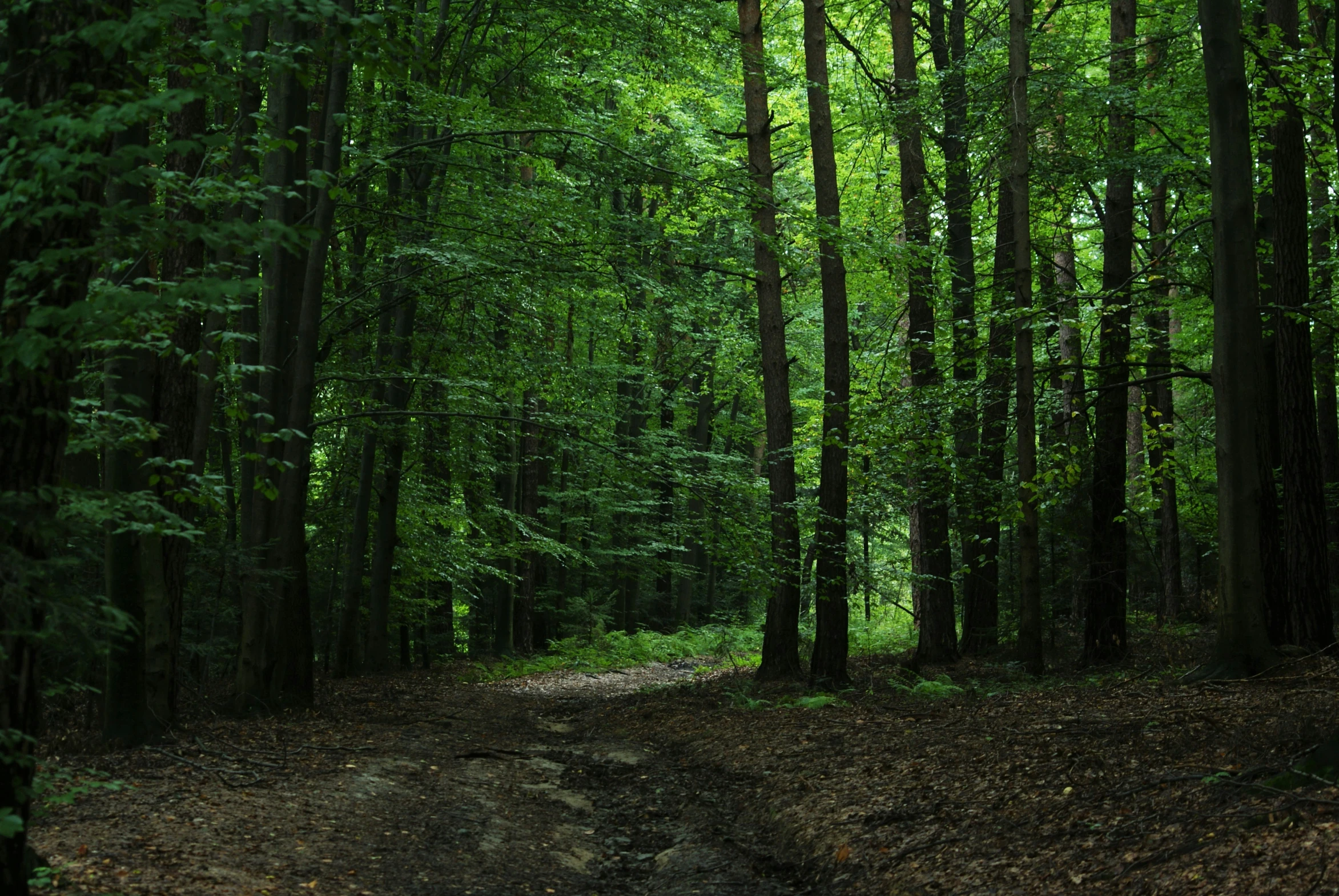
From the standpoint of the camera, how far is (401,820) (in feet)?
23.0

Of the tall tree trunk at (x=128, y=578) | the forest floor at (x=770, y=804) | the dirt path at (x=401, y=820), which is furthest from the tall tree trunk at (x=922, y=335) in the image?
the tall tree trunk at (x=128, y=578)

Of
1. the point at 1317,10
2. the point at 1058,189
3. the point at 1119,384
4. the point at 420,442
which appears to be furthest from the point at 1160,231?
the point at 420,442

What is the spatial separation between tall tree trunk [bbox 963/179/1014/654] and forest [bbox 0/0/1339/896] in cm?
15

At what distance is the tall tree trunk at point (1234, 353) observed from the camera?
7574mm

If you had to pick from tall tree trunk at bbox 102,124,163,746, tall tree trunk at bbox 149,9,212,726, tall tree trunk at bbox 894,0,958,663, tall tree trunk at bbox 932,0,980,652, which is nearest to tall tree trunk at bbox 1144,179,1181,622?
tall tree trunk at bbox 932,0,980,652

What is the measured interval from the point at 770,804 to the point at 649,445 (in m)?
7.11

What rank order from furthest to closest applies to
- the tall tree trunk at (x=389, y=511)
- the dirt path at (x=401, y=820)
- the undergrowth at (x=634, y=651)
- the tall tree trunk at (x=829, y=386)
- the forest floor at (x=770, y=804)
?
the undergrowth at (x=634, y=651) → the tall tree trunk at (x=389, y=511) → the tall tree trunk at (x=829, y=386) → the dirt path at (x=401, y=820) → the forest floor at (x=770, y=804)

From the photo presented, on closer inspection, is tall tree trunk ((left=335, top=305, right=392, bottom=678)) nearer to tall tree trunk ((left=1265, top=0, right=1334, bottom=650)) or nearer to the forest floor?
the forest floor

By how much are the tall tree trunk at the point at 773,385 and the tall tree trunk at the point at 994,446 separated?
2.55 m

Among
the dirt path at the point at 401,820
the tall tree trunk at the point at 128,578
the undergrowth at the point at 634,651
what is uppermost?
the tall tree trunk at the point at 128,578

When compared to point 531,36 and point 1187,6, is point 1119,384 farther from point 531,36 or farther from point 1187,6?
point 531,36

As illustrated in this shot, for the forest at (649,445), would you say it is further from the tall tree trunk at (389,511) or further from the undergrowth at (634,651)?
the undergrowth at (634,651)

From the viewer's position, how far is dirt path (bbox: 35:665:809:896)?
550 centimetres

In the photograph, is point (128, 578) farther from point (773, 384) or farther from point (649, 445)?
point (773, 384)
